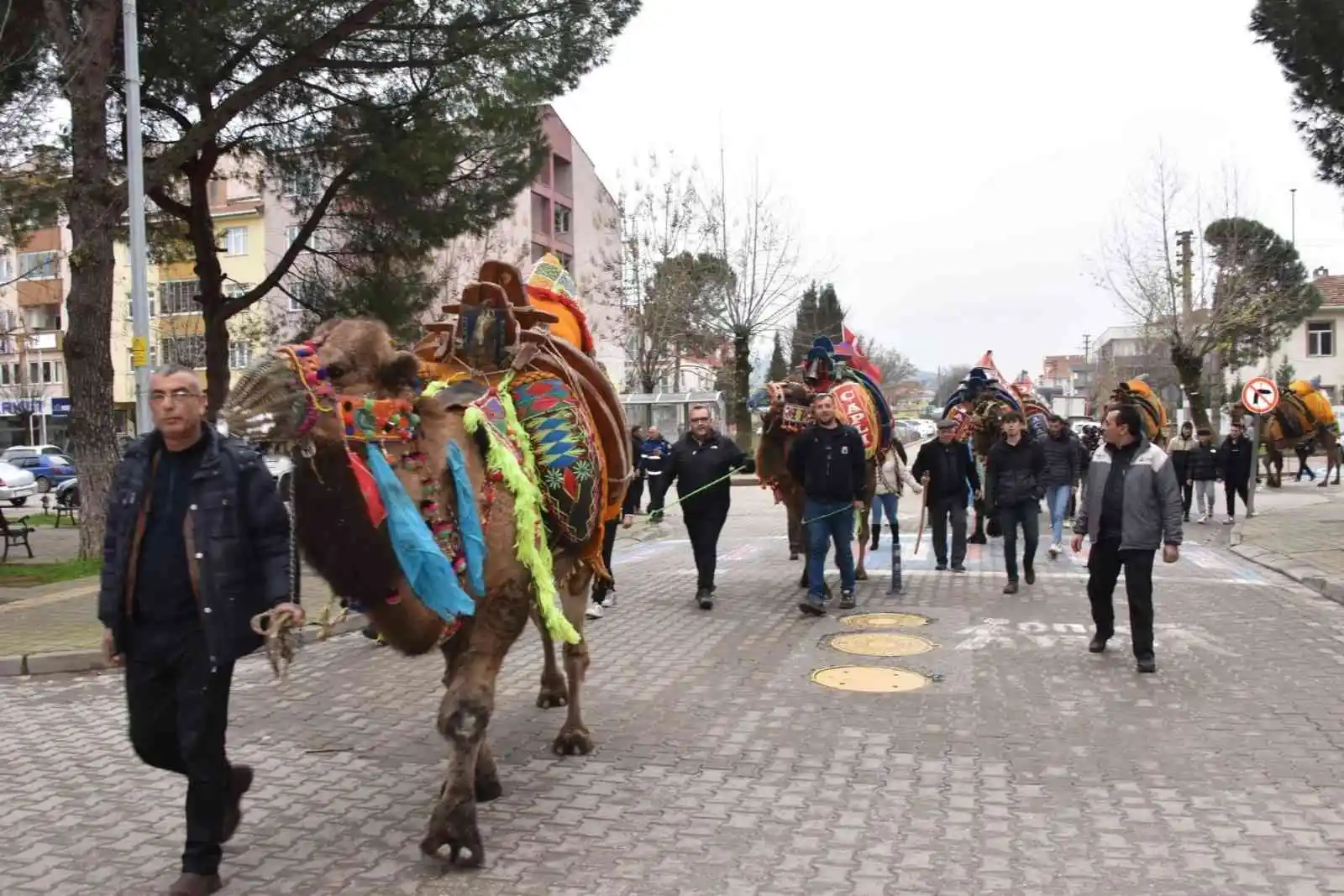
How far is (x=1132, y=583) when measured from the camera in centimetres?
728

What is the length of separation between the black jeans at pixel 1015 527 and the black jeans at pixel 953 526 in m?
0.90

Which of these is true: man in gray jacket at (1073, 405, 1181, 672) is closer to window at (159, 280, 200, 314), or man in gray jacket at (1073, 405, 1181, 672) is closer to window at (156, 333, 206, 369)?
window at (156, 333, 206, 369)

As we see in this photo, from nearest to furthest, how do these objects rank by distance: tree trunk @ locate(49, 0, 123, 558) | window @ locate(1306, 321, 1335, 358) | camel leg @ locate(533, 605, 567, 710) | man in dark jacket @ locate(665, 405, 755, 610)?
camel leg @ locate(533, 605, 567, 710)
man in dark jacket @ locate(665, 405, 755, 610)
tree trunk @ locate(49, 0, 123, 558)
window @ locate(1306, 321, 1335, 358)

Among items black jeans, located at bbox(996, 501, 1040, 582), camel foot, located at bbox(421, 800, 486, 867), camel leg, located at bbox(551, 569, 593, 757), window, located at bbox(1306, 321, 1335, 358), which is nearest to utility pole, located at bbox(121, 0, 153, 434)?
camel leg, located at bbox(551, 569, 593, 757)

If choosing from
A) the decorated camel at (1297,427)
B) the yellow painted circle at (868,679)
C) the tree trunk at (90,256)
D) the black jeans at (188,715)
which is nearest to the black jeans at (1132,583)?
the yellow painted circle at (868,679)

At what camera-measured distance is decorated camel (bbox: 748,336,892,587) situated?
1074 cm

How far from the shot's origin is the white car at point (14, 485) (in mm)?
22203

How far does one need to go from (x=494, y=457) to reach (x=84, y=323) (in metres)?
10.7

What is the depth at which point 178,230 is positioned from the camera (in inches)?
690

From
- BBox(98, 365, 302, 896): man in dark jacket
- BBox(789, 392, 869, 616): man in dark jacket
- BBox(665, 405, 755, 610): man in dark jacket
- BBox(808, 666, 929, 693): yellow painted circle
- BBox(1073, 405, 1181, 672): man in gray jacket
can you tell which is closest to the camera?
BBox(98, 365, 302, 896): man in dark jacket

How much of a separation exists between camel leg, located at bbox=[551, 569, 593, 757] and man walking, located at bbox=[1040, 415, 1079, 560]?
8627mm

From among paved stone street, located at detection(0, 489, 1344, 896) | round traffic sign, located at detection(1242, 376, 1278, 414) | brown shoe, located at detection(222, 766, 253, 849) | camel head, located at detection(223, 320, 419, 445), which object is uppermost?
round traffic sign, located at detection(1242, 376, 1278, 414)

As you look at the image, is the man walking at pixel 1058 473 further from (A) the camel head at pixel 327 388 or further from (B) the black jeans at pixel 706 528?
(A) the camel head at pixel 327 388

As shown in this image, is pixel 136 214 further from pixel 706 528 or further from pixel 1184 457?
pixel 1184 457
